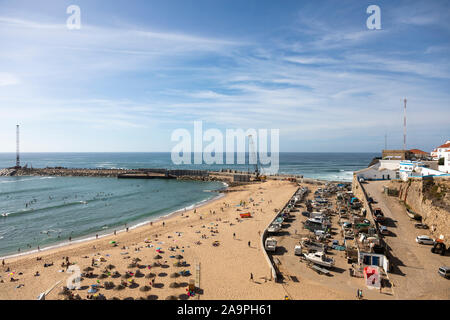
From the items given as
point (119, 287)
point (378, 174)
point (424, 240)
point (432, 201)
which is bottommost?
point (119, 287)

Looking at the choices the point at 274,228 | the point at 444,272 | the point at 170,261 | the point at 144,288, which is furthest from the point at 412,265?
the point at 144,288

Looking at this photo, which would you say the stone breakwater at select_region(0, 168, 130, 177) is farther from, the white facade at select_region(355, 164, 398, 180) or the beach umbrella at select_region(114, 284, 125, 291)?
the beach umbrella at select_region(114, 284, 125, 291)

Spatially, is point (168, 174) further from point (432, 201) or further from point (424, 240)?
point (424, 240)

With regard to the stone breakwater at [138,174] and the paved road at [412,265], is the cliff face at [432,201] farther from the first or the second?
the stone breakwater at [138,174]
